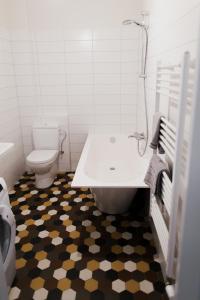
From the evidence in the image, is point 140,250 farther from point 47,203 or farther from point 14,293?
point 47,203

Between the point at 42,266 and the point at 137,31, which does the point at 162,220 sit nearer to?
the point at 42,266

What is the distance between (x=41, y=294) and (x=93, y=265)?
1.39 ft

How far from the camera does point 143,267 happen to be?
5.83ft

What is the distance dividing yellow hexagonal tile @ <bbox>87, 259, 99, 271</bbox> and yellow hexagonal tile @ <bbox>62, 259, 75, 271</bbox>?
0.41 ft

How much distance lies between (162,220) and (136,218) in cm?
79

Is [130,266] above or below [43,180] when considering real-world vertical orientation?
below

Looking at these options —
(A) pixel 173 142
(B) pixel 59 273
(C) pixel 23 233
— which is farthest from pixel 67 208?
(A) pixel 173 142

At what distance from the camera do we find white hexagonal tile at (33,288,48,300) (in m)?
1.55

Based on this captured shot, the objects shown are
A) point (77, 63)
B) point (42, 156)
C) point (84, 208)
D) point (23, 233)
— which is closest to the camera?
point (23, 233)

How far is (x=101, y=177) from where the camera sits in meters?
2.85

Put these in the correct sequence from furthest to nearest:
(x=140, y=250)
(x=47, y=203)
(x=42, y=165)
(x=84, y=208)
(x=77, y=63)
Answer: (x=77, y=63), (x=42, y=165), (x=47, y=203), (x=84, y=208), (x=140, y=250)

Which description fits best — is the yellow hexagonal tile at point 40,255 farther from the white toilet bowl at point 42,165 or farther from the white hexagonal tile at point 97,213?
the white toilet bowl at point 42,165

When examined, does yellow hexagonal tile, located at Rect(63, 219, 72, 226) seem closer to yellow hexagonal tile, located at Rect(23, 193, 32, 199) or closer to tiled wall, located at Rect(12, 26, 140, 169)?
yellow hexagonal tile, located at Rect(23, 193, 32, 199)

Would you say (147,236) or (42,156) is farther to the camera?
(42,156)
